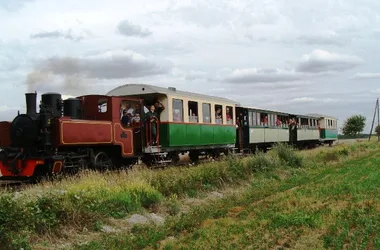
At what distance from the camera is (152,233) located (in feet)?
23.0

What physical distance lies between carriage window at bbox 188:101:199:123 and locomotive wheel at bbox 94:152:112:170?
4510 mm

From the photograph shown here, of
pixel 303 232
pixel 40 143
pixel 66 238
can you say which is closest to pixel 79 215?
pixel 66 238

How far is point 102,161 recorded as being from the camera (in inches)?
547

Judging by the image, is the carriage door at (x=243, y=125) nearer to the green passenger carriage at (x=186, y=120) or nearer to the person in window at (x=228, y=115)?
the person in window at (x=228, y=115)

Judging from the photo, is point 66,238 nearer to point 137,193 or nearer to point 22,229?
point 22,229

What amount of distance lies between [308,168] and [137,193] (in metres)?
10.1

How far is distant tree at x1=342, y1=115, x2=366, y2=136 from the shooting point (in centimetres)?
8981

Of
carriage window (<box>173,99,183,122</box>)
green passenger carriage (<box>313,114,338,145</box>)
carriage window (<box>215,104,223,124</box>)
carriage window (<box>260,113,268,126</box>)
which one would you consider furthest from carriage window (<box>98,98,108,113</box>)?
green passenger carriage (<box>313,114,338,145</box>)

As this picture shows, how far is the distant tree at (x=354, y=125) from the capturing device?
8981 cm

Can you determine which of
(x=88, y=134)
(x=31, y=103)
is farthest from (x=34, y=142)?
(x=88, y=134)

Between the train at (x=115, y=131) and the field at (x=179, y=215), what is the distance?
2.34 m

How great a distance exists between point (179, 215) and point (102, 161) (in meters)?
5.65

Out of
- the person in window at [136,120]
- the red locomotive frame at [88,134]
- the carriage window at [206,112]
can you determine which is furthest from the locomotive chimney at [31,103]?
the carriage window at [206,112]

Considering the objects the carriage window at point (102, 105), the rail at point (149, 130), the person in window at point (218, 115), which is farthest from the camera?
the person in window at point (218, 115)
